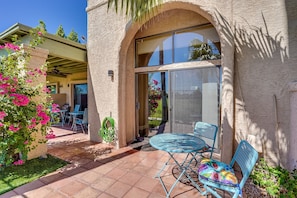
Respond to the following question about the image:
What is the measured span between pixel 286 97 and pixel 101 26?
5.42 meters

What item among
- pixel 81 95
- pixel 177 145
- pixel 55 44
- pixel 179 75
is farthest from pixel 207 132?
pixel 81 95

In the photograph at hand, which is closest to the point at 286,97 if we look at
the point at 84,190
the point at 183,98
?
the point at 183,98

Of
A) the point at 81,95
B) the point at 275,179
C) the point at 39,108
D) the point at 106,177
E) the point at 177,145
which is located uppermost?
the point at 81,95

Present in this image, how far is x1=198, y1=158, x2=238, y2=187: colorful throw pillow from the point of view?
2.02 meters

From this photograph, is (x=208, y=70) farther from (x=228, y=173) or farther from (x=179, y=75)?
(x=228, y=173)

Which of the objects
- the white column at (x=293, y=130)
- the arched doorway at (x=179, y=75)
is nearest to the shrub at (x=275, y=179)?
the white column at (x=293, y=130)

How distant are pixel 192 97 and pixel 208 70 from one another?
2.81 ft

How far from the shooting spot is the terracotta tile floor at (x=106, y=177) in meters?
2.55

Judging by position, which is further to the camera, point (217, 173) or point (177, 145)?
point (177, 145)

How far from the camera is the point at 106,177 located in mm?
3049

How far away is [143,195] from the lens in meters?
2.51

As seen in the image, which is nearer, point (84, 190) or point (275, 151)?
point (84, 190)

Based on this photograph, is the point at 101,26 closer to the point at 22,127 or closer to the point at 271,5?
the point at 22,127

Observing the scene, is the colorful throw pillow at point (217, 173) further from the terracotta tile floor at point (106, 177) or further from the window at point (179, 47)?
the window at point (179, 47)
